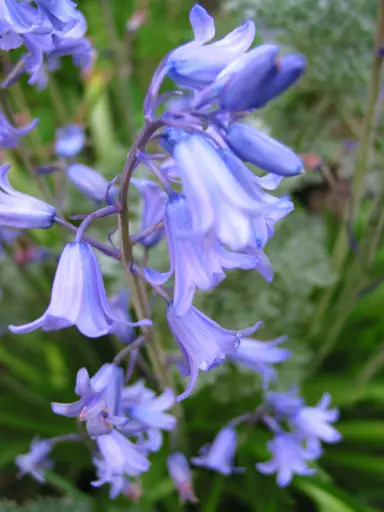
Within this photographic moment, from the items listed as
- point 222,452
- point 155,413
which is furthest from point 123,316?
point 222,452

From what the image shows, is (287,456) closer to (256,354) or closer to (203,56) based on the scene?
(256,354)

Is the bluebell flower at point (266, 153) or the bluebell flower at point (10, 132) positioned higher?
the bluebell flower at point (266, 153)

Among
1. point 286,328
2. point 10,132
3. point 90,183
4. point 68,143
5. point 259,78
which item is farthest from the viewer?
point 286,328

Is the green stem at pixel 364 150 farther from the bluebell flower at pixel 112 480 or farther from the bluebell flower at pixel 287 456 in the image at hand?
the bluebell flower at pixel 112 480

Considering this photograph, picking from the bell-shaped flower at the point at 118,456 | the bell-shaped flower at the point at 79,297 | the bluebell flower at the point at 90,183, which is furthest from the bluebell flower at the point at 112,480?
the bluebell flower at the point at 90,183

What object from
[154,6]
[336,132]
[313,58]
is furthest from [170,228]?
[154,6]
